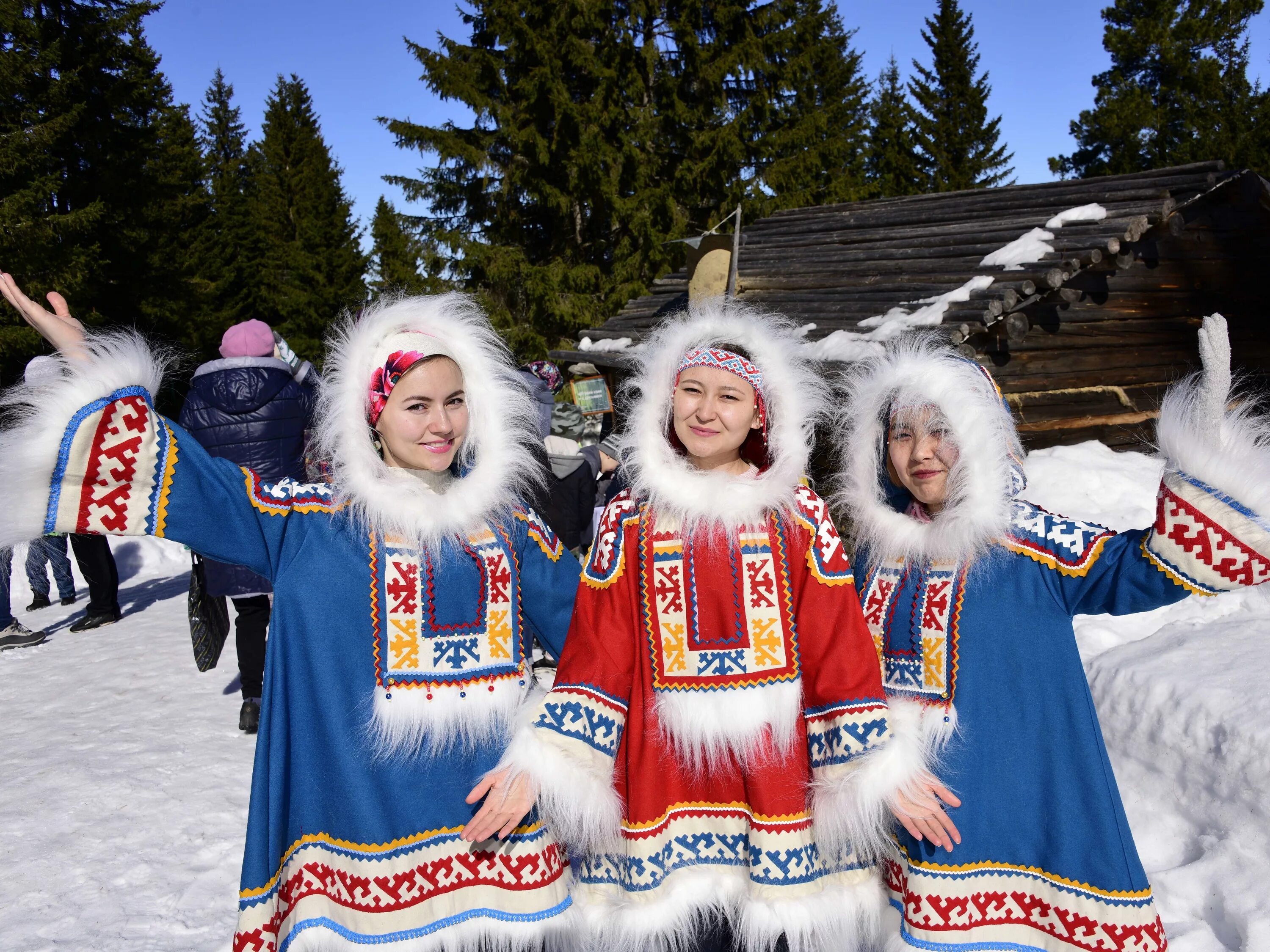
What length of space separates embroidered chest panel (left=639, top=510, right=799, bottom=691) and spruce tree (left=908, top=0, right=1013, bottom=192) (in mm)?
29484

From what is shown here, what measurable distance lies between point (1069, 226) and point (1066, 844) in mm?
6561

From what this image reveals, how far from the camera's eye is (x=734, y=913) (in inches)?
81.4

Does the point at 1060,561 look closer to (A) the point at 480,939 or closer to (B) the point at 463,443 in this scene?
(B) the point at 463,443

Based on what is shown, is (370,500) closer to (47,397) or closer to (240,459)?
(47,397)

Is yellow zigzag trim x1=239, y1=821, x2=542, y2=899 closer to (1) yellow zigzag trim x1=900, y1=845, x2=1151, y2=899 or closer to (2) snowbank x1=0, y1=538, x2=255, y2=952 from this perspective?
(1) yellow zigzag trim x1=900, y1=845, x2=1151, y2=899

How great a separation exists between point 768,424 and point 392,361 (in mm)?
975

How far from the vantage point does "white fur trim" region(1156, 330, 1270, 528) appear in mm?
1868

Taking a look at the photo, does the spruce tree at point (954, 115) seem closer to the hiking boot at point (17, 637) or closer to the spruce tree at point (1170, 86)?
the spruce tree at point (1170, 86)

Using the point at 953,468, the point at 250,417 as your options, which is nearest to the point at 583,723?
the point at 953,468

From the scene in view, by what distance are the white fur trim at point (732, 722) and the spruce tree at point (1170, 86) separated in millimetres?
24986

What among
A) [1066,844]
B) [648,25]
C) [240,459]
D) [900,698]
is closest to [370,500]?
[900,698]

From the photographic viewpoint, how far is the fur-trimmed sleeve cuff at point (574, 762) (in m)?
2.01

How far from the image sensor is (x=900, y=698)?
2.21 meters

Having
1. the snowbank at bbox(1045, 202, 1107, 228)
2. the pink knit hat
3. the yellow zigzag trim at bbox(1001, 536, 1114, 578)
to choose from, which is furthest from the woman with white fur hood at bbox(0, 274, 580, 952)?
the snowbank at bbox(1045, 202, 1107, 228)
